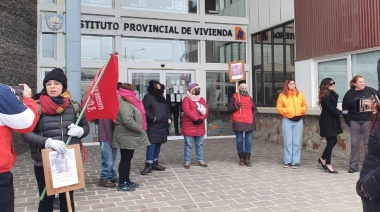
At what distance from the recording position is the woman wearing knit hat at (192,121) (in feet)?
20.9

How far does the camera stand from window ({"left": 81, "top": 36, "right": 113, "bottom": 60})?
9.66 meters

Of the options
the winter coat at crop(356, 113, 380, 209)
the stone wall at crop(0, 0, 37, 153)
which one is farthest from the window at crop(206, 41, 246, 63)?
the winter coat at crop(356, 113, 380, 209)

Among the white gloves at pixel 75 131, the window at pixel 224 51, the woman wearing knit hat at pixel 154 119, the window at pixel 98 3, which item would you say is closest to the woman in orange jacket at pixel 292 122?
the woman wearing knit hat at pixel 154 119

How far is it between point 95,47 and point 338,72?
6.71 metres

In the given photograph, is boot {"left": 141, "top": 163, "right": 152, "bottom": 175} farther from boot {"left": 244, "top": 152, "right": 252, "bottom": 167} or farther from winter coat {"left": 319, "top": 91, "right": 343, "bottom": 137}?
winter coat {"left": 319, "top": 91, "right": 343, "bottom": 137}

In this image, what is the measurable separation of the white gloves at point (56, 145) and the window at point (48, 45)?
7.24 meters

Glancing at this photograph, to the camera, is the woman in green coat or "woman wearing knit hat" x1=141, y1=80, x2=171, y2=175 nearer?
the woman in green coat

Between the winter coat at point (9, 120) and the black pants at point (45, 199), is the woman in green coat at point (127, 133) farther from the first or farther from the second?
the winter coat at point (9, 120)

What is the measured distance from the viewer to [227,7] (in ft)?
37.0

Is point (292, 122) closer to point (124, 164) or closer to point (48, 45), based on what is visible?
point (124, 164)

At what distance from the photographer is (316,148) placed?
8.08 meters

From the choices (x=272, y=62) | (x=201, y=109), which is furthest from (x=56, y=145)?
Result: (x=272, y=62)

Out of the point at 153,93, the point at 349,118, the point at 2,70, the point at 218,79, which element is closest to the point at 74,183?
the point at 153,93

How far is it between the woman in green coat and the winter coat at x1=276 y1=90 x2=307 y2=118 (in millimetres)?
2888
